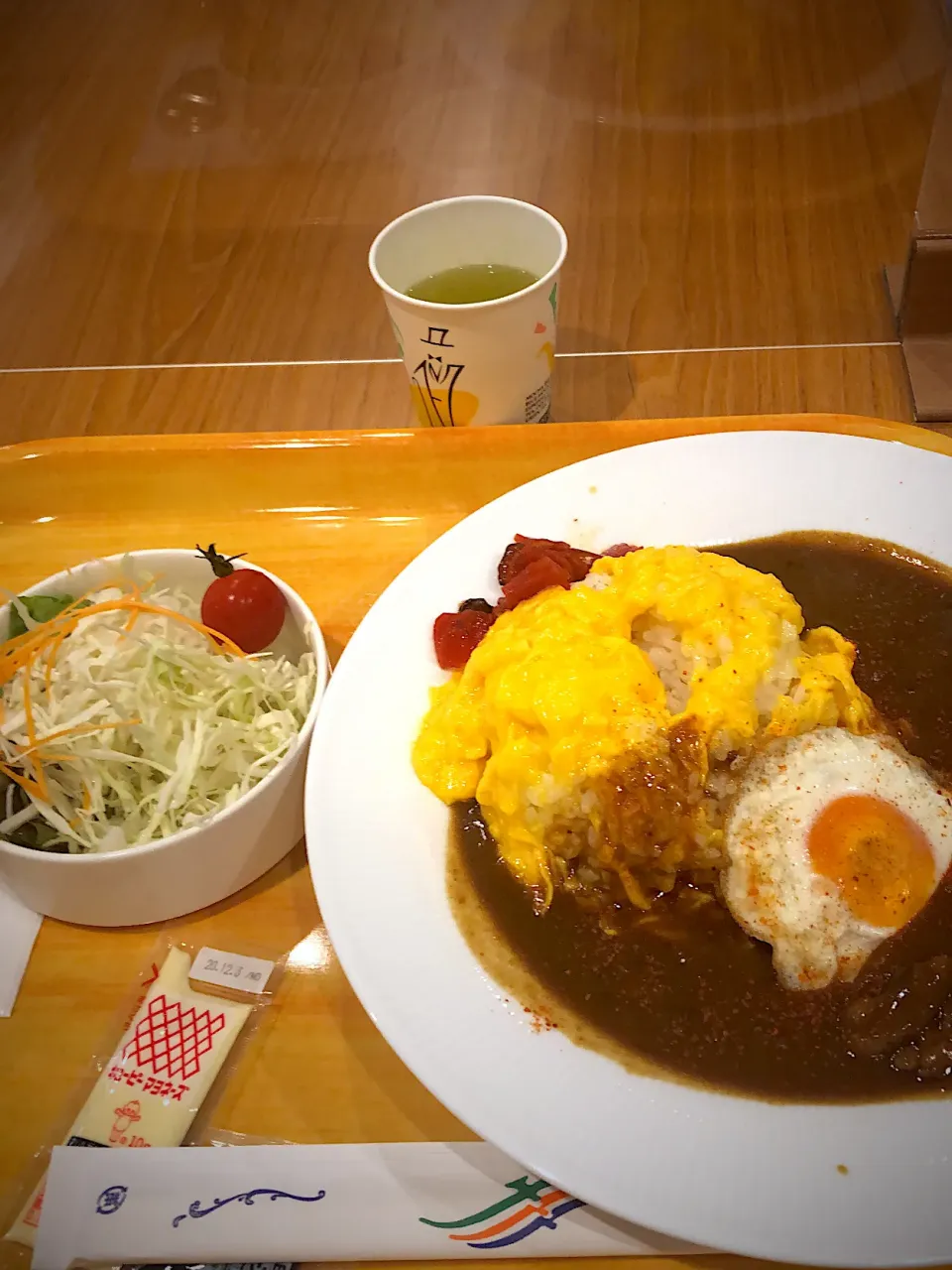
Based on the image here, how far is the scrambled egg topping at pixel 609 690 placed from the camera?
178cm

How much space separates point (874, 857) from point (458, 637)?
892 mm

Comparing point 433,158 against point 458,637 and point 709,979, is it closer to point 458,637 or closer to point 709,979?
point 458,637

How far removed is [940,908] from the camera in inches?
66.7

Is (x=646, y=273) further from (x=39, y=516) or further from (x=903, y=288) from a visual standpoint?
(x=39, y=516)

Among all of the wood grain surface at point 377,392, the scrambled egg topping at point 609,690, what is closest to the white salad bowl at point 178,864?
the scrambled egg topping at point 609,690

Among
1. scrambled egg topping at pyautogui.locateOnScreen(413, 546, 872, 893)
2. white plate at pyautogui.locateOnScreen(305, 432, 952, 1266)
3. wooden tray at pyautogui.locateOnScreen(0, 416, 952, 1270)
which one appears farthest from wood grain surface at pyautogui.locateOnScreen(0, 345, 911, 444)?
scrambled egg topping at pyautogui.locateOnScreen(413, 546, 872, 893)

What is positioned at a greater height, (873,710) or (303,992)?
(873,710)

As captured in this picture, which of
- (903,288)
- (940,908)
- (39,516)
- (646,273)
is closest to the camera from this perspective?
(940,908)

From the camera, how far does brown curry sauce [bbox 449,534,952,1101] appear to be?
1525 mm

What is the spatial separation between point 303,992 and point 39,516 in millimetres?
1533

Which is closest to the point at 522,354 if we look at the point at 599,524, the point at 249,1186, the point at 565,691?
the point at 599,524

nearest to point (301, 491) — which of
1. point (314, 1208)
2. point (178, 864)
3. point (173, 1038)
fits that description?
point (178, 864)

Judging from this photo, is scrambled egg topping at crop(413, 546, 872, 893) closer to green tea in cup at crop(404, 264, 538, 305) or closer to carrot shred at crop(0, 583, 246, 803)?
carrot shred at crop(0, 583, 246, 803)

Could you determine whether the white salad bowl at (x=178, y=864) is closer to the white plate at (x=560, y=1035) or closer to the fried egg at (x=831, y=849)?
the white plate at (x=560, y=1035)
